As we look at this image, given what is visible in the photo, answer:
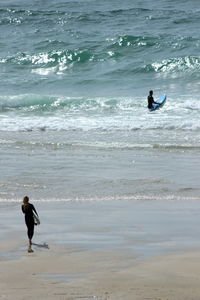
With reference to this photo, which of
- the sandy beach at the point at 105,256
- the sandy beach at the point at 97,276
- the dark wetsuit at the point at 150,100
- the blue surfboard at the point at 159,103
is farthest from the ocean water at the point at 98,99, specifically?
the sandy beach at the point at 97,276

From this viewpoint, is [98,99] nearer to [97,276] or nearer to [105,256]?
[105,256]

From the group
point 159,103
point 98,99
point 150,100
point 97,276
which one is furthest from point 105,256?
point 98,99

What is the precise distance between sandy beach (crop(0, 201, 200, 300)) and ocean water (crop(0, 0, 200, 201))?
5.00ft

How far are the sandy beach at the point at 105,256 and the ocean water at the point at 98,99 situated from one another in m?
1.53

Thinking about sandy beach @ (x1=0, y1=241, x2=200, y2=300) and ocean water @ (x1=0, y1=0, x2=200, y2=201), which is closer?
sandy beach @ (x1=0, y1=241, x2=200, y2=300)

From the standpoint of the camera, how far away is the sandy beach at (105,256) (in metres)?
10.2

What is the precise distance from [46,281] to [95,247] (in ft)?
5.56

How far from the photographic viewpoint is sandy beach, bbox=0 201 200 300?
33.6 ft

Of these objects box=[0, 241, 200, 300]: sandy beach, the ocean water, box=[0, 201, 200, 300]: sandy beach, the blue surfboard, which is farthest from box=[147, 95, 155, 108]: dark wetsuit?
box=[0, 241, 200, 300]: sandy beach

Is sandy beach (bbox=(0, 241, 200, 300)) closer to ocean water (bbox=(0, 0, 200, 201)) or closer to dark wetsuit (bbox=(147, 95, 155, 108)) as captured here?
ocean water (bbox=(0, 0, 200, 201))

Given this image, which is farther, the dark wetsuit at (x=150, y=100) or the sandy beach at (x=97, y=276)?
the dark wetsuit at (x=150, y=100)

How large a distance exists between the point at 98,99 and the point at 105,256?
1735 cm

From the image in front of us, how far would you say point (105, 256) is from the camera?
11672mm

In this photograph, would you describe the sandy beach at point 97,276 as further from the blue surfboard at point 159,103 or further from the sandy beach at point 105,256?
the blue surfboard at point 159,103
